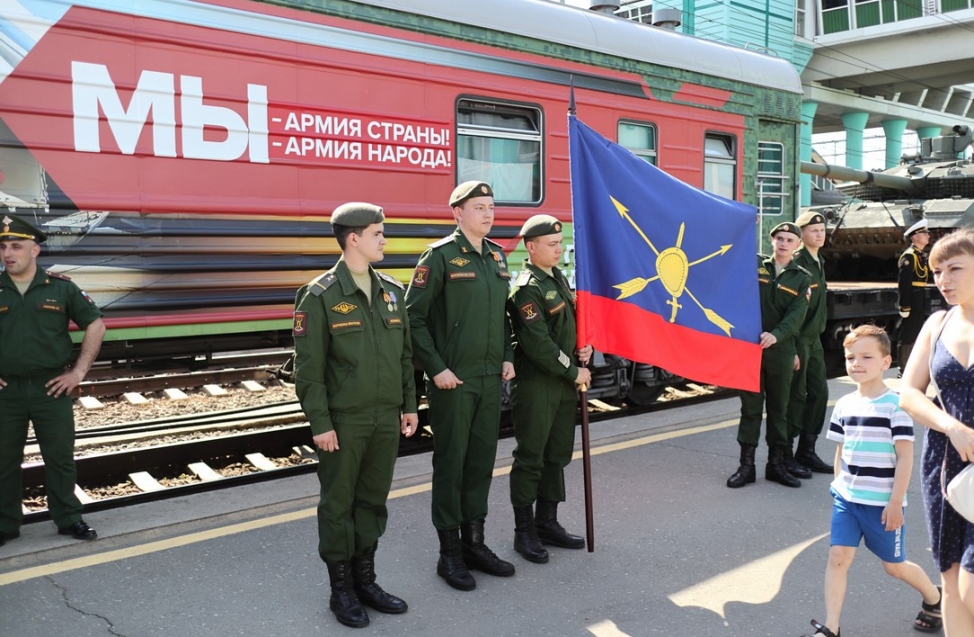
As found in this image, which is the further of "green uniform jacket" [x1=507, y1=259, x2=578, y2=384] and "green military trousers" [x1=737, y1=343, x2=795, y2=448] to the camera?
"green military trousers" [x1=737, y1=343, x2=795, y2=448]

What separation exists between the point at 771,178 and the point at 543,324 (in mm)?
5175

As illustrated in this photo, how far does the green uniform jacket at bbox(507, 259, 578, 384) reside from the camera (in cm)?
437

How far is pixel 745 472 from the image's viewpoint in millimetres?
5723

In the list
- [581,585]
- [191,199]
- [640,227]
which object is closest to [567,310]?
[640,227]

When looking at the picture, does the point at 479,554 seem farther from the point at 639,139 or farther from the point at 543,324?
the point at 639,139

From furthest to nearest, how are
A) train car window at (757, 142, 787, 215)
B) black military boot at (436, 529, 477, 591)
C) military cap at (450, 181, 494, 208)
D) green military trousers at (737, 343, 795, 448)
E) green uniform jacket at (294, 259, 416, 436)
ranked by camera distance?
1. train car window at (757, 142, 787, 215)
2. green military trousers at (737, 343, 795, 448)
3. military cap at (450, 181, 494, 208)
4. black military boot at (436, 529, 477, 591)
5. green uniform jacket at (294, 259, 416, 436)

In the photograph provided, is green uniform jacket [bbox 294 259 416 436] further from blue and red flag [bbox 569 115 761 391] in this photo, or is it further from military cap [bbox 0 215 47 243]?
military cap [bbox 0 215 47 243]

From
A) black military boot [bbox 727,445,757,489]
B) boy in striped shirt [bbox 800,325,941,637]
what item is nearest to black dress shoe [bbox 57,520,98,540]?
boy in striped shirt [bbox 800,325,941,637]

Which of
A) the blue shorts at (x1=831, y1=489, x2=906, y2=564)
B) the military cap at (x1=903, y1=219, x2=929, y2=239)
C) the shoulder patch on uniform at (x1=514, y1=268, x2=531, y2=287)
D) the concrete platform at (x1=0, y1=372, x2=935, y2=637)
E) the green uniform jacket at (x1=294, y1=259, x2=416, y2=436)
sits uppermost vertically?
the military cap at (x1=903, y1=219, x2=929, y2=239)

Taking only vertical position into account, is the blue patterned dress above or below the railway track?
above

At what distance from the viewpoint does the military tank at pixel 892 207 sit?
1092cm

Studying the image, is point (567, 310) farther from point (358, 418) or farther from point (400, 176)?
point (400, 176)

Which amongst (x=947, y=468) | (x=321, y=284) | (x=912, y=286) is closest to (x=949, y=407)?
(x=947, y=468)

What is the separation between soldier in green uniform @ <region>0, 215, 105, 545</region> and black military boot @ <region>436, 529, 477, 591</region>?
1.79 meters
